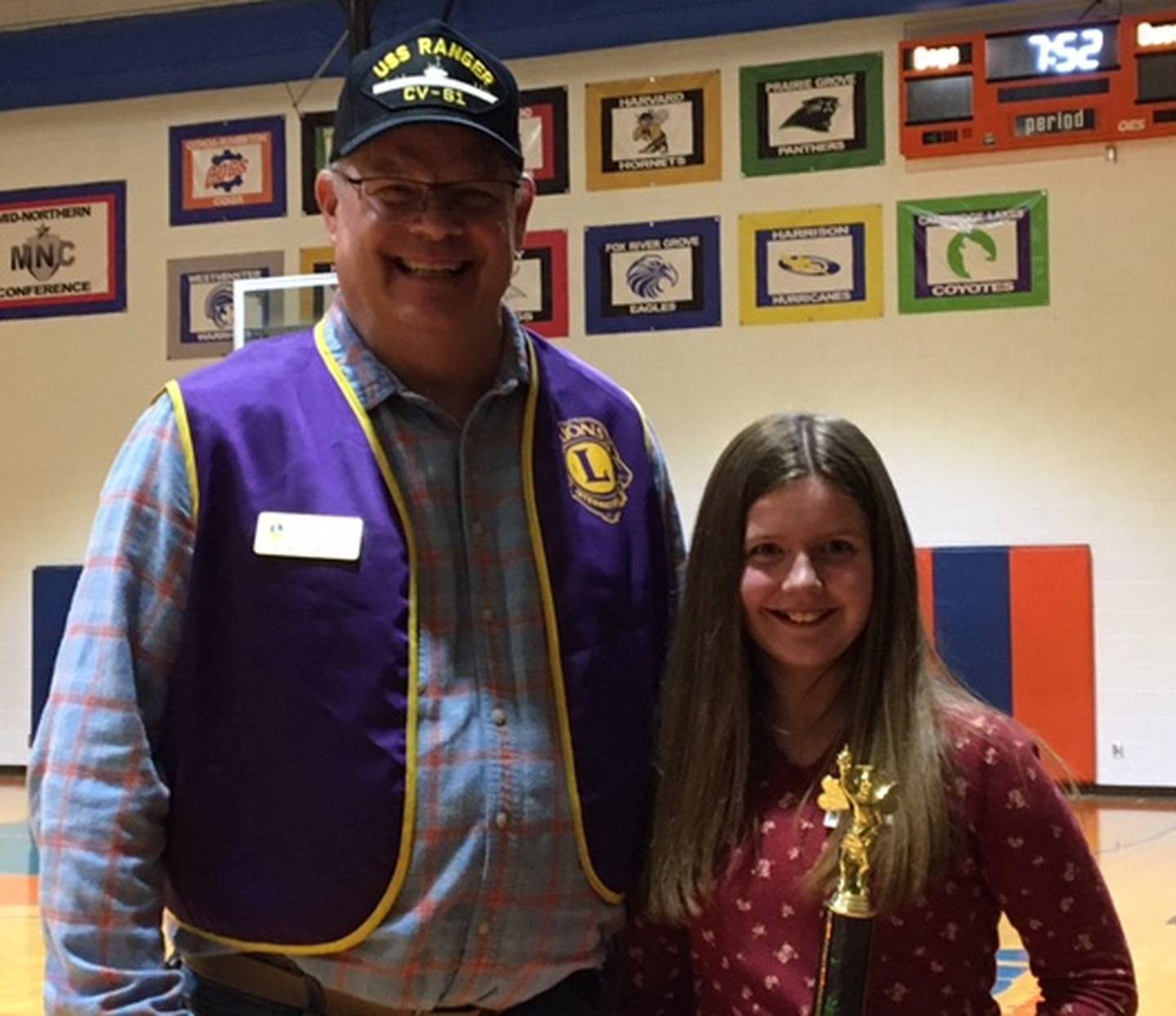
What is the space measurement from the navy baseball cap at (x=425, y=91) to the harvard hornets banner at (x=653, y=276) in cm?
786

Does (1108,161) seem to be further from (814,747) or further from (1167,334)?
(814,747)

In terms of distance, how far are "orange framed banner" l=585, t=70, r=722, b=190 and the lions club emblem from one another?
794 cm

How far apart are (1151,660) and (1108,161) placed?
2.65 metres

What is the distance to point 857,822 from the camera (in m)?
1.63

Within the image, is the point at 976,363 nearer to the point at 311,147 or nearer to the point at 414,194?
the point at 311,147

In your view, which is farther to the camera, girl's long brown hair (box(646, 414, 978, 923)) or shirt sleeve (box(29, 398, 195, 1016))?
girl's long brown hair (box(646, 414, 978, 923))

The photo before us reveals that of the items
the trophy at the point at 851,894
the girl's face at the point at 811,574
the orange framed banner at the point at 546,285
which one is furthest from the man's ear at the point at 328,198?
the orange framed banner at the point at 546,285

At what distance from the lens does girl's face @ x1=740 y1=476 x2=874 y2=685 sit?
179 centimetres

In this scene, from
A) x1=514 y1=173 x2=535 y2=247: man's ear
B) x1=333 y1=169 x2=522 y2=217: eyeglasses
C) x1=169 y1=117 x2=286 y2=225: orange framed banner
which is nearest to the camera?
x1=333 y1=169 x2=522 y2=217: eyeglasses

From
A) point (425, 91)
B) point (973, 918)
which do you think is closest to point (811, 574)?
point (973, 918)

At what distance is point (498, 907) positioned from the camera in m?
1.67

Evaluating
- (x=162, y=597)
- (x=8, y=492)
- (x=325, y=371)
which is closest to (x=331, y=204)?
(x=325, y=371)

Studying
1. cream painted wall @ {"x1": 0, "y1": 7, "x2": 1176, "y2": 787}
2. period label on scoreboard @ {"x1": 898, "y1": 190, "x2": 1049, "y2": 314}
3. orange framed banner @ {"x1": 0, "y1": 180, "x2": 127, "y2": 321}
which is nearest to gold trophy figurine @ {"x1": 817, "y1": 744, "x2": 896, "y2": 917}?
cream painted wall @ {"x1": 0, "y1": 7, "x2": 1176, "y2": 787}

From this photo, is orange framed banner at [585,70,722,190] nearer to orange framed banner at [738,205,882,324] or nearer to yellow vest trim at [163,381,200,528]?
orange framed banner at [738,205,882,324]
